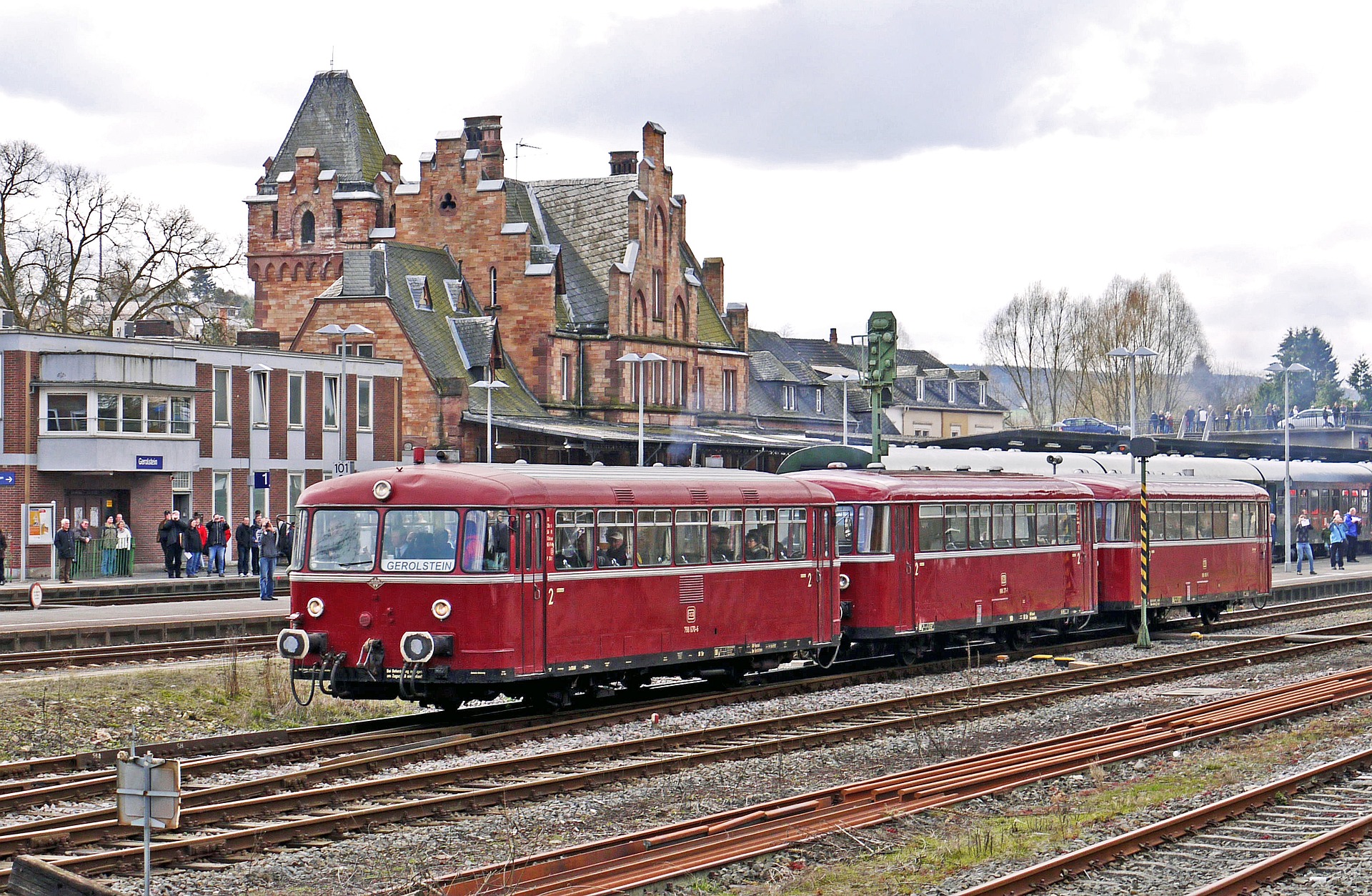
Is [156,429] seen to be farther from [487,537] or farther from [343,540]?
[487,537]

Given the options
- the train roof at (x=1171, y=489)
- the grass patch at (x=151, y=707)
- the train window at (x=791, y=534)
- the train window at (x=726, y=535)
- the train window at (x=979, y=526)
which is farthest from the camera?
the train roof at (x=1171, y=489)

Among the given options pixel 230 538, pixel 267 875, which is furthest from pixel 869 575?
pixel 230 538

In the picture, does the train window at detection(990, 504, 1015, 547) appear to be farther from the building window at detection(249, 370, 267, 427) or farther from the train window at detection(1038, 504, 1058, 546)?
the building window at detection(249, 370, 267, 427)

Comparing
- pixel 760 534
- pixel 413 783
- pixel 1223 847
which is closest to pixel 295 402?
pixel 760 534

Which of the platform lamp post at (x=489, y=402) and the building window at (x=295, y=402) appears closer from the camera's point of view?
the platform lamp post at (x=489, y=402)

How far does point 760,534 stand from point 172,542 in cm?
2447

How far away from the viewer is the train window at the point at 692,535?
2067cm

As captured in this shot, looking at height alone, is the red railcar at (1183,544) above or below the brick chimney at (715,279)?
below

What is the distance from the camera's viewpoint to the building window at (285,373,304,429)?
54625mm

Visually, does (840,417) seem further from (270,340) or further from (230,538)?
(230,538)

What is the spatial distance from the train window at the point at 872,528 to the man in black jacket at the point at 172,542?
2323 centimetres

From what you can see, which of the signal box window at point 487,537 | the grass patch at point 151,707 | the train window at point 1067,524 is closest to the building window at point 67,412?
the grass patch at point 151,707

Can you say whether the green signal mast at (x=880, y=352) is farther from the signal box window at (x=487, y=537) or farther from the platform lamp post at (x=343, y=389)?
the platform lamp post at (x=343, y=389)

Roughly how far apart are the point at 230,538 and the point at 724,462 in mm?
19862
